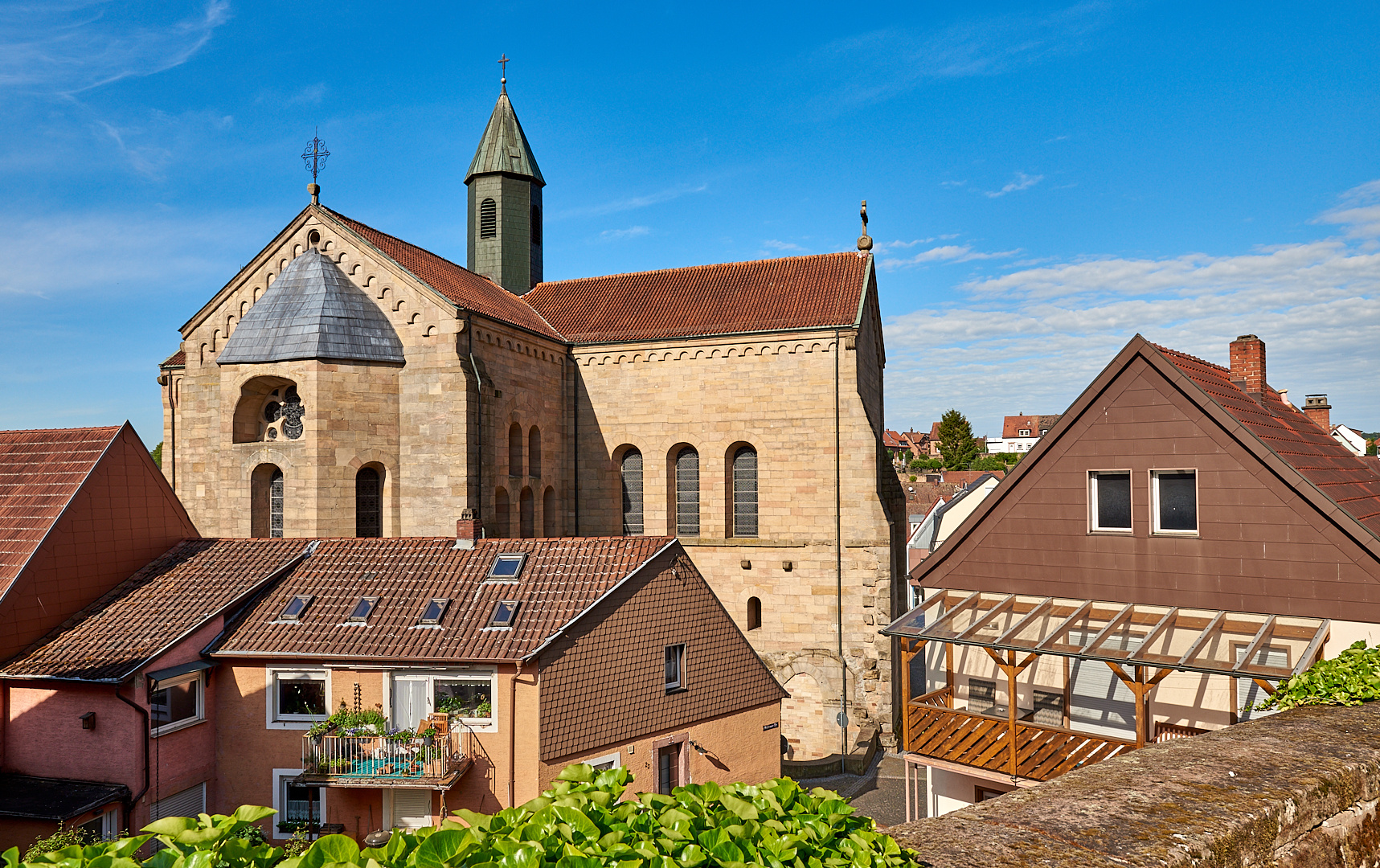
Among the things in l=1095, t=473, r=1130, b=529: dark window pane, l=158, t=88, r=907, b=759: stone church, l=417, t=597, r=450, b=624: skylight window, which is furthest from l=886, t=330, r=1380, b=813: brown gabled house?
l=158, t=88, r=907, b=759: stone church

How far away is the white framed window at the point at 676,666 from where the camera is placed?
1728 centimetres

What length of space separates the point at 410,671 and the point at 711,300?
16.8 meters

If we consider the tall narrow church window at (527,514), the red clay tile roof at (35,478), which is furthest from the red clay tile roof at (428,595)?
the tall narrow church window at (527,514)

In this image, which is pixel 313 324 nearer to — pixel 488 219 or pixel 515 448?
pixel 515 448

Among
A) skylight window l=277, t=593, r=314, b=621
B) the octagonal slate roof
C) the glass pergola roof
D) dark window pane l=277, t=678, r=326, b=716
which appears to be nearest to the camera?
the glass pergola roof

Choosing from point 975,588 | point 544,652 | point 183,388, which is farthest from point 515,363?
point 975,588

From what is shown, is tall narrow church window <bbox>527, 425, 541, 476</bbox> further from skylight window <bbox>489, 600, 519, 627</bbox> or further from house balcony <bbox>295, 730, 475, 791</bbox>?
house balcony <bbox>295, 730, 475, 791</bbox>

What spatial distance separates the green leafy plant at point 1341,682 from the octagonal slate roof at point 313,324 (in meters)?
20.2

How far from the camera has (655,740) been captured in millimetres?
16516

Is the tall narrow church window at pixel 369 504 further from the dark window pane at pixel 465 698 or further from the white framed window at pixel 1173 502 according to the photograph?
the white framed window at pixel 1173 502

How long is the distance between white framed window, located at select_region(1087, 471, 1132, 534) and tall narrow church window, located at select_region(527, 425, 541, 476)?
17.0 metres

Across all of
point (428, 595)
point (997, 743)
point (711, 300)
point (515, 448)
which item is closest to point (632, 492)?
point (515, 448)

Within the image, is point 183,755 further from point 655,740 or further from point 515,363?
point 515,363

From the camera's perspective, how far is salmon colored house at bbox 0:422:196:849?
14.1m
